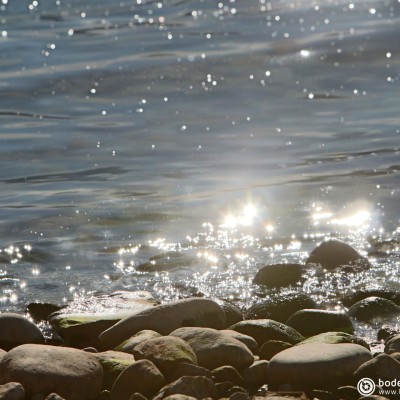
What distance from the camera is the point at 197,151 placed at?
10203 millimetres

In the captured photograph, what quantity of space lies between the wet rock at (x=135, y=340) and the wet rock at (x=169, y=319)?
13 cm

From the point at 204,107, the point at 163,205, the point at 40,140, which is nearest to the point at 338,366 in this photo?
the point at 163,205

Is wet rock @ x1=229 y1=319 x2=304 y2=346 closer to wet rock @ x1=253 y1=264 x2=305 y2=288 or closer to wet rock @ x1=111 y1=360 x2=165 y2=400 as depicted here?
wet rock @ x1=111 y1=360 x2=165 y2=400

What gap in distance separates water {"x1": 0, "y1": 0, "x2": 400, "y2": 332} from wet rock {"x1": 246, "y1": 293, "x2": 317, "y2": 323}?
310 millimetres

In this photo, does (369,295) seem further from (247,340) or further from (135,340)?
(135,340)

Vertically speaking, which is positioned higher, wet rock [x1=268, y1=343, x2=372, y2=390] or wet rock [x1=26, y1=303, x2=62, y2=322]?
wet rock [x1=26, y1=303, x2=62, y2=322]

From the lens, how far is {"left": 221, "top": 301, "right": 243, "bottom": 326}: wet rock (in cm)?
553

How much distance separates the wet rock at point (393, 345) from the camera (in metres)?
4.85

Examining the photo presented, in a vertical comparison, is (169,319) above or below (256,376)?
above

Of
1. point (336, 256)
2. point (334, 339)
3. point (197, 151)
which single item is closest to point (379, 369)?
point (334, 339)

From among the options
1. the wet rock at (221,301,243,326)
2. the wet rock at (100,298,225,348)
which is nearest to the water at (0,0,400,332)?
the wet rock at (221,301,243,326)

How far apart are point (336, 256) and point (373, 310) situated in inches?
46.0

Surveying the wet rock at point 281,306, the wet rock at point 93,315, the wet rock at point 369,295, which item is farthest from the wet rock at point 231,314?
the wet rock at point 369,295

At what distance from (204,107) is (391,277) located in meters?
5.89
